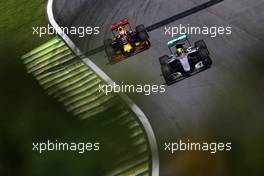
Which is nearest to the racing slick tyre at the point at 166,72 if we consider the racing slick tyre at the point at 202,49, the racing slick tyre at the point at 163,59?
the racing slick tyre at the point at 163,59

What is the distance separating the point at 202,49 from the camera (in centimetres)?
1473

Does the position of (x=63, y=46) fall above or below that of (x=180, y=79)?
above

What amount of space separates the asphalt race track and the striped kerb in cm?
55

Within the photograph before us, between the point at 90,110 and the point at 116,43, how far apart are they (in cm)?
342

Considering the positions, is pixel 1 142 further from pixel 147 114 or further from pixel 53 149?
pixel 147 114

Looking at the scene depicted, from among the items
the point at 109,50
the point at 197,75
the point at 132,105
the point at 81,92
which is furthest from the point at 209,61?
the point at 81,92

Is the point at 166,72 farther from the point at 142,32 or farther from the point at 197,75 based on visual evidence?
the point at 142,32

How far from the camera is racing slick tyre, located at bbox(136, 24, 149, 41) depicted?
639 inches

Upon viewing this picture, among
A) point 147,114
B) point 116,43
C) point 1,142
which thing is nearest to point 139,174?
point 147,114

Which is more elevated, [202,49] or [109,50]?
[109,50]

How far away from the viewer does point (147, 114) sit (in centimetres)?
1330

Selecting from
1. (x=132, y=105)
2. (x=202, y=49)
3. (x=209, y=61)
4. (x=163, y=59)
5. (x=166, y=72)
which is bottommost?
(x=132, y=105)

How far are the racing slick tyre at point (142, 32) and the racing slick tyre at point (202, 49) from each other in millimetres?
2230

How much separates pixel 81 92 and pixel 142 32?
3.50m
